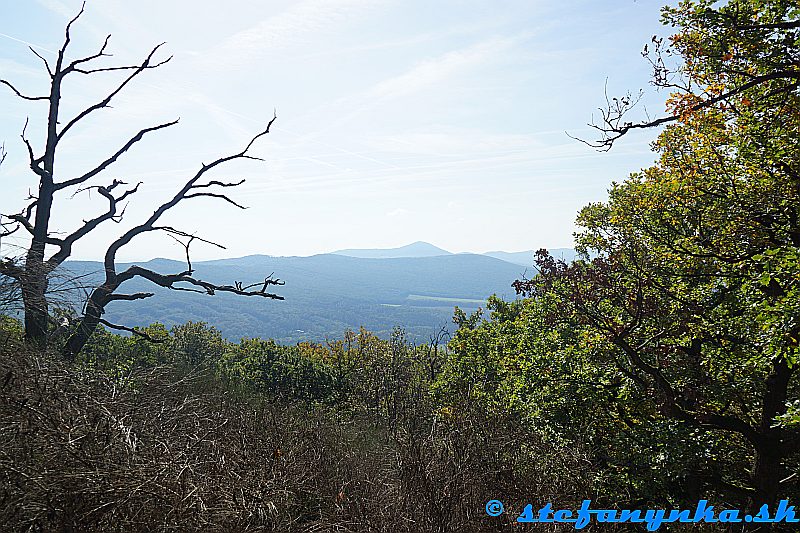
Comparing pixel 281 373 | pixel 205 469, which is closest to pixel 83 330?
pixel 205 469

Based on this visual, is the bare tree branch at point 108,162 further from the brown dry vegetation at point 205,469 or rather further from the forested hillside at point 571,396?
the brown dry vegetation at point 205,469

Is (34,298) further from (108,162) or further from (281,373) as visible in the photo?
(281,373)

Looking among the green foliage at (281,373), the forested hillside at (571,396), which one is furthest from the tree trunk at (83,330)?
the green foliage at (281,373)

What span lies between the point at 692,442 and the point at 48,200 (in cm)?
1091

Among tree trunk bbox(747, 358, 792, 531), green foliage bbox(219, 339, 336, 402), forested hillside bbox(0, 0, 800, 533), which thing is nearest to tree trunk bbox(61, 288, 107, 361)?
forested hillside bbox(0, 0, 800, 533)

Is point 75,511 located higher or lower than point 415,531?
higher

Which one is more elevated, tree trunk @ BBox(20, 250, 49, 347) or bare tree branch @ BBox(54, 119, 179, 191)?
bare tree branch @ BBox(54, 119, 179, 191)

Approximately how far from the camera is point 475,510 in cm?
645

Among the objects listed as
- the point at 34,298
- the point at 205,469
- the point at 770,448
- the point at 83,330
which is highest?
the point at 34,298

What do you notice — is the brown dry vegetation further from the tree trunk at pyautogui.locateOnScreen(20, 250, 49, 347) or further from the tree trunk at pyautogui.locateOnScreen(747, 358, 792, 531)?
the tree trunk at pyautogui.locateOnScreen(747, 358, 792, 531)

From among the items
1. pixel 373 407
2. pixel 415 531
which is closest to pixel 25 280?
pixel 415 531

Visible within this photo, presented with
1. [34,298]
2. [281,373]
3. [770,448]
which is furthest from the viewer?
[281,373]

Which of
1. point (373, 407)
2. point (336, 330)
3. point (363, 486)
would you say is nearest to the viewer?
point (363, 486)

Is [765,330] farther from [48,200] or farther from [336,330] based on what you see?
[336,330]
